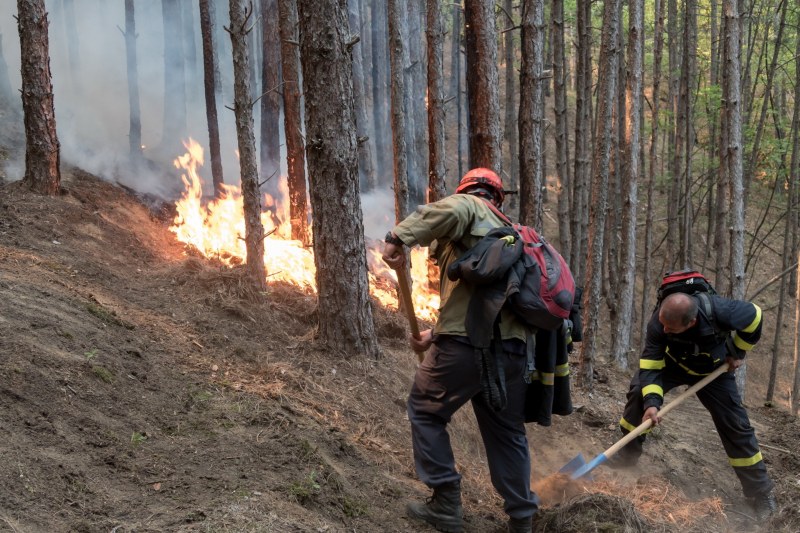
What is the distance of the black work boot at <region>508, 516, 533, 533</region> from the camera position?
438cm

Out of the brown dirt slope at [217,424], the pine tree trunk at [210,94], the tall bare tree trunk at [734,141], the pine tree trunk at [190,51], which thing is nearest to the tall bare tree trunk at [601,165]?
the brown dirt slope at [217,424]

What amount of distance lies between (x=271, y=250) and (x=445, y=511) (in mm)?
6460

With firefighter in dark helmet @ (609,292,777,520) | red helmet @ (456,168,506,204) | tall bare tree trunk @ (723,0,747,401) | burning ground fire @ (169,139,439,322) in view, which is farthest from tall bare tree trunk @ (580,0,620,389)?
red helmet @ (456,168,506,204)

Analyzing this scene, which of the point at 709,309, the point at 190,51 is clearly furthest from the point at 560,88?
the point at 190,51

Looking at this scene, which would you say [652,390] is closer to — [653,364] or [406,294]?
[653,364]

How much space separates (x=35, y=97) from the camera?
9.60 metres

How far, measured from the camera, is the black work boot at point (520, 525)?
172 inches

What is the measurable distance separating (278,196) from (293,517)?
41.9 ft

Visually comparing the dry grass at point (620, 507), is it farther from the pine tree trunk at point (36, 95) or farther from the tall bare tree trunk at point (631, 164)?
the pine tree trunk at point (36, 95)

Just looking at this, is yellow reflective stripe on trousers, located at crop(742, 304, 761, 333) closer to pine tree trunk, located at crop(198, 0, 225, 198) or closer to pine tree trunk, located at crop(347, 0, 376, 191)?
pine tree trunk, located at crop(198, 0, 225, 198)

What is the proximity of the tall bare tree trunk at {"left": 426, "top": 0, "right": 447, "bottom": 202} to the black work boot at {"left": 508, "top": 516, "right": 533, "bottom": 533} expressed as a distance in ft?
20.3

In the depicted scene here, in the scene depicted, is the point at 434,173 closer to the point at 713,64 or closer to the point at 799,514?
the point at 799,514

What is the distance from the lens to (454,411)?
14.0 feet

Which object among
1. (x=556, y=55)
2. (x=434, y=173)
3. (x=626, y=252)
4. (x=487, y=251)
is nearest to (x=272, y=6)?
(x=556, y=55)
